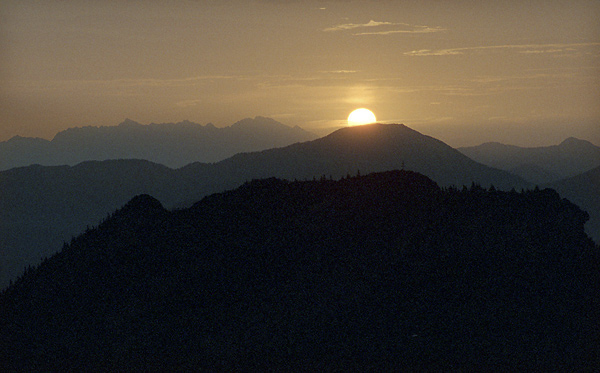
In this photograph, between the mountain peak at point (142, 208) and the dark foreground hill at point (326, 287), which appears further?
the mountain peak at point (142, 208)

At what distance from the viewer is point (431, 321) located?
23.7 meters

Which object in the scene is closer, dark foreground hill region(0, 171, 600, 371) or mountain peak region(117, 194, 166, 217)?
dark foreground hill region(0, 171, 600, 371)

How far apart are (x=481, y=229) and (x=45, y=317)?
21777mm

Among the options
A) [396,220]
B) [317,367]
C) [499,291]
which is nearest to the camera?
[317,367]

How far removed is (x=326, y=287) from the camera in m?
26.4

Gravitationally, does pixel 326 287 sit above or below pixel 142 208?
below

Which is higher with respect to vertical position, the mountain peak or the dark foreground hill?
the mountain peak

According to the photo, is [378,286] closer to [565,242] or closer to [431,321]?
[431,321]

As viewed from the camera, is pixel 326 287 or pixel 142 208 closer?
pixel 326 287

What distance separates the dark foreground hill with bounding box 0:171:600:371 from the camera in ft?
74.8

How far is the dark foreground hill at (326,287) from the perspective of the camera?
22.8m

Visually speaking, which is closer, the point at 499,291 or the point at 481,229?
the point at 499,291

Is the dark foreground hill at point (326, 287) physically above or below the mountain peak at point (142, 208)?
below

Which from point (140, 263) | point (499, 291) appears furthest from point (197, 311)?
point (499, 291)
